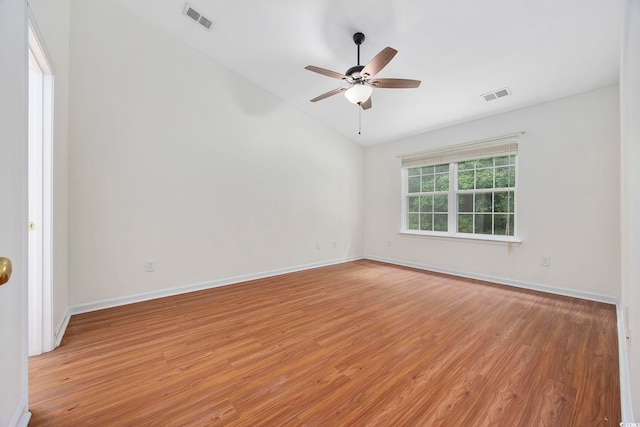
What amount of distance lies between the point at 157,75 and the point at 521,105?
4779mm

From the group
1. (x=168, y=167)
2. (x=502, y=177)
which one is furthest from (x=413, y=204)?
(x=168, y=167)

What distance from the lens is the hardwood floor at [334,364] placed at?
1294 millimetres

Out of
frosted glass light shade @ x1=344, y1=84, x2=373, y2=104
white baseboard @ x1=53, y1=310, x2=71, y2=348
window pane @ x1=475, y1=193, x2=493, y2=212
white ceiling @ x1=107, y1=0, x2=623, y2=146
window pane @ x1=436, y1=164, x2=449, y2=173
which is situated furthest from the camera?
window pane @ x1=436, y1=164, x2=449, y2=173

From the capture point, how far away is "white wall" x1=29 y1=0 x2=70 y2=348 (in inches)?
71.3

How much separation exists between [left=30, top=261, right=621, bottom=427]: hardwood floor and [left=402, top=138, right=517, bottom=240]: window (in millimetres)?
1401

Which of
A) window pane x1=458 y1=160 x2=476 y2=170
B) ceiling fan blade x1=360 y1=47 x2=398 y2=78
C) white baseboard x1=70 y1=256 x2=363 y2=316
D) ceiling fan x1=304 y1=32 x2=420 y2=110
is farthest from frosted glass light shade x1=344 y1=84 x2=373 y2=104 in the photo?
white baseboard x1=70 y1=256 x2=363 y2=316

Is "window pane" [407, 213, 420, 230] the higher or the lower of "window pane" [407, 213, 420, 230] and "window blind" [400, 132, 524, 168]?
the lower

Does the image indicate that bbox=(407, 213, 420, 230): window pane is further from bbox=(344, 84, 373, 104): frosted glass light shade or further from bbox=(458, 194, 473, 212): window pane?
bbox=(344, 84, 373, 104): frosted glass light shade

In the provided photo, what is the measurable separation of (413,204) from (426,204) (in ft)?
0.88

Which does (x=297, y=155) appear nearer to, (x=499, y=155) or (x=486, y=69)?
(x=486, y=69)

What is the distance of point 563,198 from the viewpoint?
3.17m

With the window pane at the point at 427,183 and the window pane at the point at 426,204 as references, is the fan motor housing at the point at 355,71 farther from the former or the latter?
the window pane at the point at 426,204
